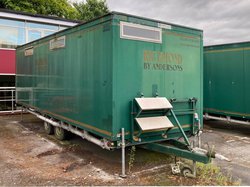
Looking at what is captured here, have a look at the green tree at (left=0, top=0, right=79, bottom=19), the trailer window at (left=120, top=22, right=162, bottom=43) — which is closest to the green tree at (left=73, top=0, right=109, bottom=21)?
the green tree at (left=0, top=0, right=79, bottom=19)

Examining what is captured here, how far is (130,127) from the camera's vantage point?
5.14 meters

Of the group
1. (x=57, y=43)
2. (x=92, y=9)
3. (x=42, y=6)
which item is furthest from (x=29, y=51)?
(x=92, y=9)

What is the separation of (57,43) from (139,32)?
3.13 m

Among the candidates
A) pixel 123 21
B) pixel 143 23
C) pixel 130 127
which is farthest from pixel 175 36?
pixel 130 127

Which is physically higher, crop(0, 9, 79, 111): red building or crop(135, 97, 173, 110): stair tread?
crop(0, 9, 79, 111): red building

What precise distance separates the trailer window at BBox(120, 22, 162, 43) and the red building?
11.3 metres

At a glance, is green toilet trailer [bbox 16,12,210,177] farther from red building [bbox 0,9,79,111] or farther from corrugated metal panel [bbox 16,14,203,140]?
red building [bbox 0,9,79,111]

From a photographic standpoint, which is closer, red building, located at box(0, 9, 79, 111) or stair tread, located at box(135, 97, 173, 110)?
stair tread, located at box(135, 97, 173, 110)

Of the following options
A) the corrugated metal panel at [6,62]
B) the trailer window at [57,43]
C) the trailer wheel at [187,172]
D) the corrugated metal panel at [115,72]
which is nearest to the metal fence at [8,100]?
the corrugated metal panel at [6,62]

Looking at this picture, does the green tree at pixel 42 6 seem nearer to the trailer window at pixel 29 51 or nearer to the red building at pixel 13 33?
the red building at pixel 13 33

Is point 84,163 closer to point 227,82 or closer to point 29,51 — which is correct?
point 29,51

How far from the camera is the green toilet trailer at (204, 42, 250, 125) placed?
8.77 meters

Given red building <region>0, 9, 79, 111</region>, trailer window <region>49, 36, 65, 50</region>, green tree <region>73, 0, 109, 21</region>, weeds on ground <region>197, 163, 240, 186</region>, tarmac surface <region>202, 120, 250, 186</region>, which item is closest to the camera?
Answer: weeds on ground <region>197, 163, 240, 186</region>

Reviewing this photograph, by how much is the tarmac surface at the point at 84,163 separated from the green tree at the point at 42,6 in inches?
754
